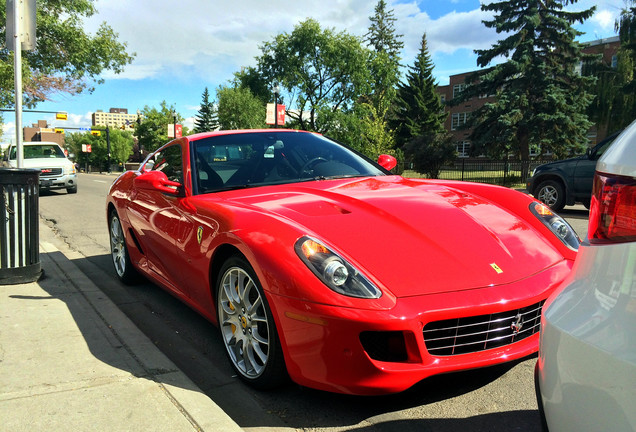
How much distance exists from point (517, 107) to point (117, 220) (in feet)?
91.8

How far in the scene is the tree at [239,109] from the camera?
4997 centimetres

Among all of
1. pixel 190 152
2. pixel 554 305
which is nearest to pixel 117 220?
pixel 190 152

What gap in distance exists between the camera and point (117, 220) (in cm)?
514

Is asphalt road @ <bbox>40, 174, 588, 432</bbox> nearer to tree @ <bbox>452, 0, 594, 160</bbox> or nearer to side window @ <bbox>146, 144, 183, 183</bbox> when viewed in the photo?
side window @ <bbox>146, 144, 183, 183</bbox>

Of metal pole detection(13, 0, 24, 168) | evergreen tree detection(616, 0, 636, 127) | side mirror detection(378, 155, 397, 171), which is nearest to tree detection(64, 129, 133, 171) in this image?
evergreen tree detection(616, 0, 636, 127)

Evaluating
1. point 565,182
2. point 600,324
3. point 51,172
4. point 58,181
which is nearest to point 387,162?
point 600,324

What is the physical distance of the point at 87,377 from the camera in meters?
2.77

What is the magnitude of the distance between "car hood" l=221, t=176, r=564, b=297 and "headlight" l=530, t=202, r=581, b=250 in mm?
97

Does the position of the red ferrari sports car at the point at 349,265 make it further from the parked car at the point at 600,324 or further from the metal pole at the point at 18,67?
the metal pole at the point at 18,67

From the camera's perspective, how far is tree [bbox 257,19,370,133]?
5084cm

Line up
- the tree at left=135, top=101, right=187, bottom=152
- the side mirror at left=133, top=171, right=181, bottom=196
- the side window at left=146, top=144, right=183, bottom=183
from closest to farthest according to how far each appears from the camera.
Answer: the side mirror at left=133, top=171, right=181, bottom=196 → the side window at left=146, top=144, right=183, bottom=183 → the tree at left=135, top=101, right=187, bottom=152

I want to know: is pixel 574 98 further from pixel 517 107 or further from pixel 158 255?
pixel 158 255

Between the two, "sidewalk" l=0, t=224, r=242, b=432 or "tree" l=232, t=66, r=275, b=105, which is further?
"tree" l=232, t=66, r=275, b=105

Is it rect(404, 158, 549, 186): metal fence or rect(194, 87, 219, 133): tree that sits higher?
rect(194, 87, 219, 133): tree
